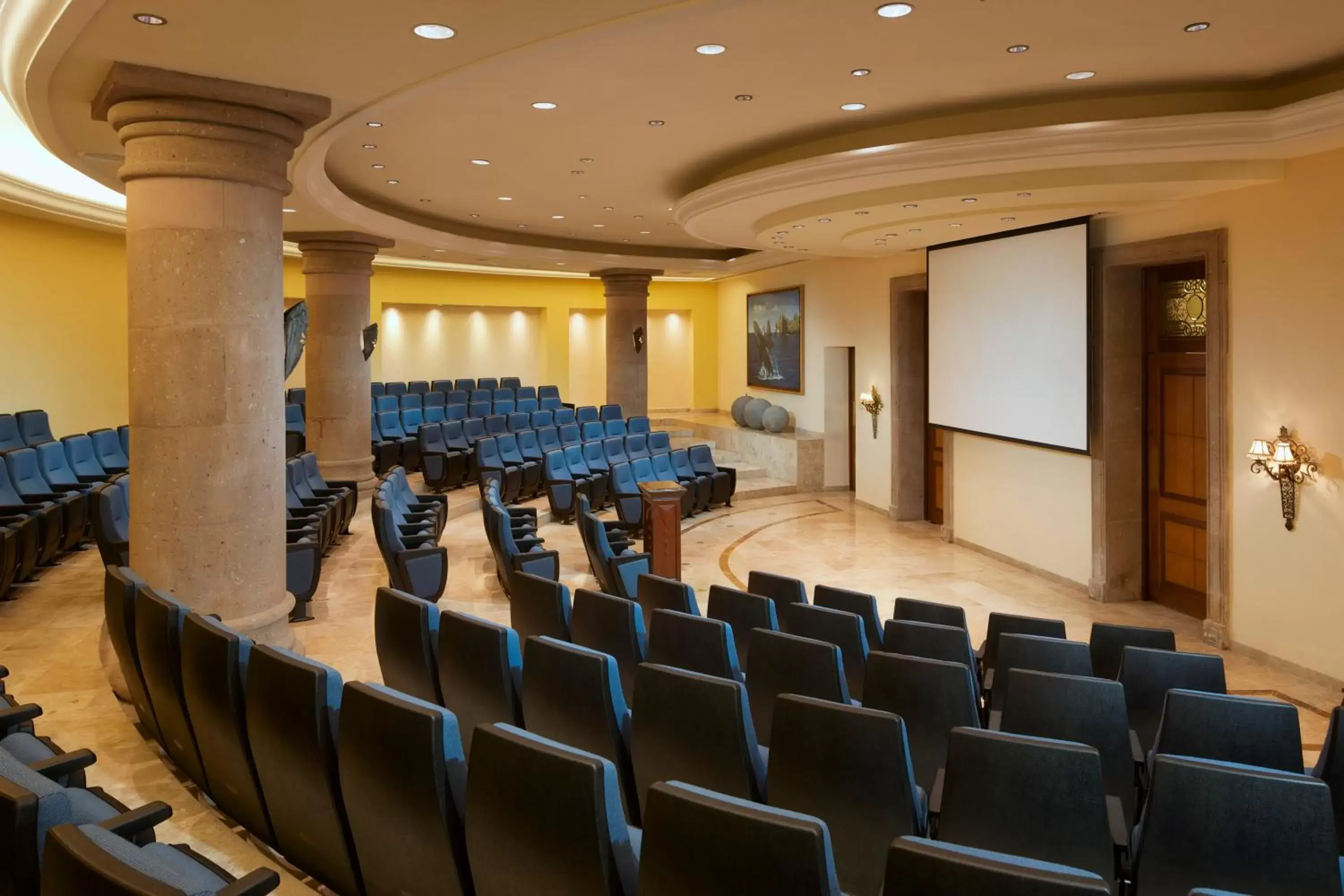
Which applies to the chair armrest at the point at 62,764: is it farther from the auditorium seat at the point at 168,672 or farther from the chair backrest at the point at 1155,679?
the chair backrest at the point at 1155,679

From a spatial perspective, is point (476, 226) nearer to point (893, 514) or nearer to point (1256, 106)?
point (893, 514)

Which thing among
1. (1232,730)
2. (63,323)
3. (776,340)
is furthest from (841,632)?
(776,340)

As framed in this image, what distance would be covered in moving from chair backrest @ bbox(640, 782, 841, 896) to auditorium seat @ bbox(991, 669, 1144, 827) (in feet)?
7.07

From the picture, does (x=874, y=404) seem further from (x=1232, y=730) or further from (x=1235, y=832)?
(x=1235, y=832)

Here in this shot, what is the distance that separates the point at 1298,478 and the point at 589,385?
1716cm

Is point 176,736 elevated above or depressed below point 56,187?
below

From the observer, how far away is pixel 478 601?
8.22 meters

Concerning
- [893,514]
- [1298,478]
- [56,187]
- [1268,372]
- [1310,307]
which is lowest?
[893,514]

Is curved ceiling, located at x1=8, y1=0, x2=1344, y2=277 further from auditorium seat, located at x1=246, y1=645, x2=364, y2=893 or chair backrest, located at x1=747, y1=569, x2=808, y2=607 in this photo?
chair backrest, located at x1=747, y1=569, x2=808, y2=607

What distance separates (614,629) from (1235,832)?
283cm

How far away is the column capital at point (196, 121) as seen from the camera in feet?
16.8

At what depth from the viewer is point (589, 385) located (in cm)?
2308

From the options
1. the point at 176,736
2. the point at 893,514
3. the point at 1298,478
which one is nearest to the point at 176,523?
the point at 176,736

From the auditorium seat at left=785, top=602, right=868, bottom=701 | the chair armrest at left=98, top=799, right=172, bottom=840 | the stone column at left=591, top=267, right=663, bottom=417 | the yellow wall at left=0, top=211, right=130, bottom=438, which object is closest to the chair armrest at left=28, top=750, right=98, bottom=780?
the chair armrest at left=98, top=799, right=172, bottom=840
